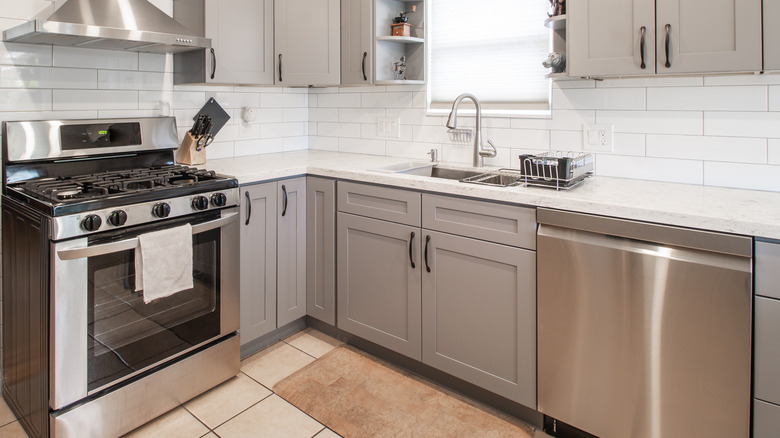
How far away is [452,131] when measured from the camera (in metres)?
2.88

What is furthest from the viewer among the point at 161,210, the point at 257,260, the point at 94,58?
the point at 257,260

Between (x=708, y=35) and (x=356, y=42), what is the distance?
1792mm

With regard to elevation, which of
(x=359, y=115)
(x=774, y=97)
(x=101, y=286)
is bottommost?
(x=101, y=286)

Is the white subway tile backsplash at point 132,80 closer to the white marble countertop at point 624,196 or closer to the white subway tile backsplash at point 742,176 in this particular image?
the white marble countertop at point 624,196

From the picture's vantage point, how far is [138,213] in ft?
6.33

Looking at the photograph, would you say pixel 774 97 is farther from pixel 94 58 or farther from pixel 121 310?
pixel 94 58

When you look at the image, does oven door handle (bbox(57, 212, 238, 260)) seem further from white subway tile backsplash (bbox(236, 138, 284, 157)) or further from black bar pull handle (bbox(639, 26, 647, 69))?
black bar pull handle (bbox(639, 26, 647, 69))

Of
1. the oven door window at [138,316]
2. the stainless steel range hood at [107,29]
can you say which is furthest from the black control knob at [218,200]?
the stainless steel range hood at [107,29]

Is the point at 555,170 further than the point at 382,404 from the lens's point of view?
No

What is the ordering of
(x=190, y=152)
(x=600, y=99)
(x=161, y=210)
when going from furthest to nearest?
(x=190, y=152) < (x=600, y=99) < (x=161, y=210)

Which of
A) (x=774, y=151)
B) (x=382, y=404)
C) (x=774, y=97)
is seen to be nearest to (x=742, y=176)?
(x=774, y=151)

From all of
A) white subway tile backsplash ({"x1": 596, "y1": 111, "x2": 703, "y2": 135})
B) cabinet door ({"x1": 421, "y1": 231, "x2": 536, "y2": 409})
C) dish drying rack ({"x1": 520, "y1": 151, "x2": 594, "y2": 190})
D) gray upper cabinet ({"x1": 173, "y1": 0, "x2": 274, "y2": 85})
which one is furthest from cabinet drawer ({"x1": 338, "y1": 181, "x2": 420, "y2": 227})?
white subway tile backsplash ({"x1": 596, "y1": 111, "x2": 703, "y2": 135})

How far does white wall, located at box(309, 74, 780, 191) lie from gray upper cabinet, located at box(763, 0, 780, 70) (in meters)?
0.31

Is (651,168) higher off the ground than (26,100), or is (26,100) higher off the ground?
(26,100)
